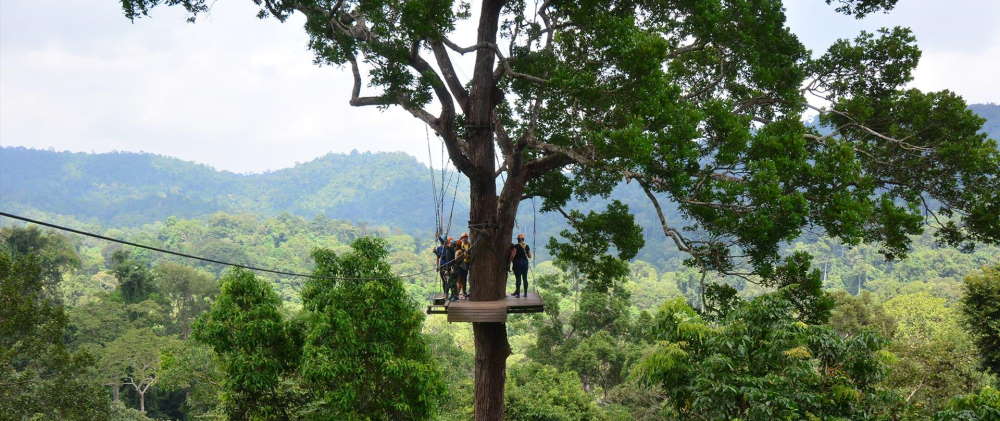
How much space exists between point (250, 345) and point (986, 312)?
13.6 meters

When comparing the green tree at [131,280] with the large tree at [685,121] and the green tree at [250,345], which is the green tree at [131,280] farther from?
the large tree at [685,121]

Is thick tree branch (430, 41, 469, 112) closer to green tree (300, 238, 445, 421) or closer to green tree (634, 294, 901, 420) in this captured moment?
green tree (634, 294, 901, 420)

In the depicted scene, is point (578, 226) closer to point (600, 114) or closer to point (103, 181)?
→ point (600, 114)

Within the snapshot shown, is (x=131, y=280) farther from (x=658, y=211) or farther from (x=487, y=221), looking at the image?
(x=658, y=211)

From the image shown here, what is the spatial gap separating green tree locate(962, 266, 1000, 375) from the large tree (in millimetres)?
4605

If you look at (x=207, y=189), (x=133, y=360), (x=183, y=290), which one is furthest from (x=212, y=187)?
(x=133, y=360)

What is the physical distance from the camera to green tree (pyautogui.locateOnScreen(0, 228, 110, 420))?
1295 cm

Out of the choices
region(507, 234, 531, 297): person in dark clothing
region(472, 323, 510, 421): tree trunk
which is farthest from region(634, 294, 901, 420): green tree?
region(507, 234, 531, 297): person in dark clothing

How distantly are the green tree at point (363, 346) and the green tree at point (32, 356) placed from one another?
5.05 metres

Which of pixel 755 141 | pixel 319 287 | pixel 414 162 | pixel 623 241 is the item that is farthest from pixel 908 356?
pixel 414 162

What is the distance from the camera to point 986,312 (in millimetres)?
12453

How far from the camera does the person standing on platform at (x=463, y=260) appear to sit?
8.39 meters

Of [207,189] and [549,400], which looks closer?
[549,400]

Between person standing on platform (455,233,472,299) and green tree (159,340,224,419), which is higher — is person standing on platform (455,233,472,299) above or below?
above
